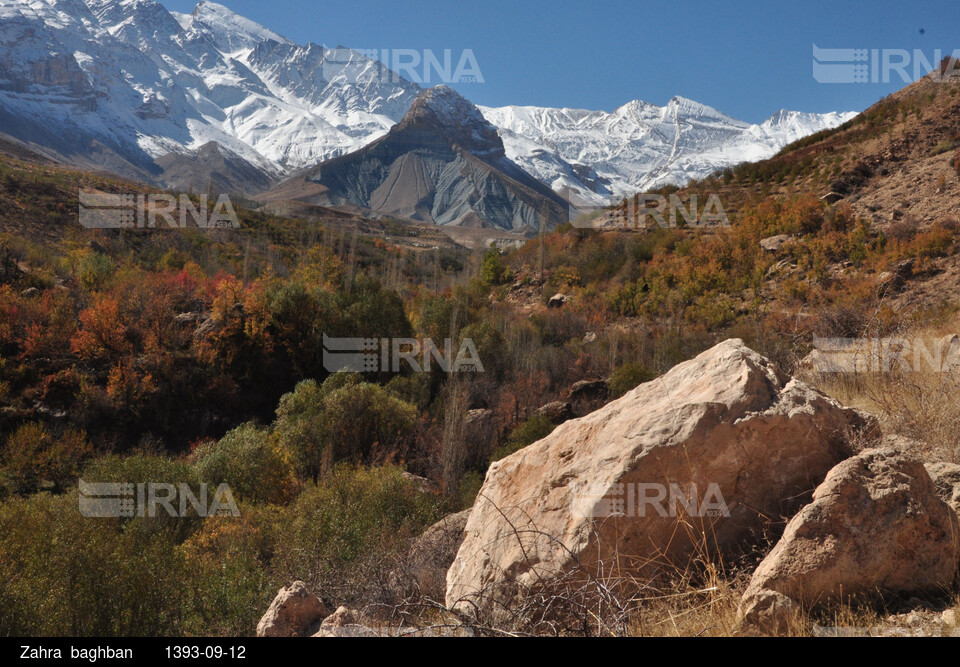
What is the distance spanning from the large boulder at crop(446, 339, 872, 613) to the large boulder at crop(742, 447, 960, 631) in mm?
286

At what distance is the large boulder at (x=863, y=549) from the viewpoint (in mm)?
2367

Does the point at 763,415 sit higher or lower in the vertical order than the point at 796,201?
lower

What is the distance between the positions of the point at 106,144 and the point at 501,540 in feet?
663

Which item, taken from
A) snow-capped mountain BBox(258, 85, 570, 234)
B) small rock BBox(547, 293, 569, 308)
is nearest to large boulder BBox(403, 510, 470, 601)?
small rock BBox(547, 293, 569, 308)

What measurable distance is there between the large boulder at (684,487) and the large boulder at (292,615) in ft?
3.92

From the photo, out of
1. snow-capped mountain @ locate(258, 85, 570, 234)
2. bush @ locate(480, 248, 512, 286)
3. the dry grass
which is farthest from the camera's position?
snow-capped mountain @ locate(258, 85, 570, 234)

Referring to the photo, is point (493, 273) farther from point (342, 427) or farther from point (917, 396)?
point (917, 396)

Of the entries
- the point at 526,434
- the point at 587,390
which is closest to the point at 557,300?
the point at 587,390

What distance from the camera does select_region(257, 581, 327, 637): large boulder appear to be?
11.3 feet

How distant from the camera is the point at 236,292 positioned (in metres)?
22.0

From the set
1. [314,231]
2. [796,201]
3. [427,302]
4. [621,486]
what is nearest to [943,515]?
[621,486]

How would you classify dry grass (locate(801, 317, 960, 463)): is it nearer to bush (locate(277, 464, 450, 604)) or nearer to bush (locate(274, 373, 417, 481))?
bush (locate(277, 464, 450, 604))

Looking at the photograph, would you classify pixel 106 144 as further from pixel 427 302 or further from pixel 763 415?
pixel 763 415
